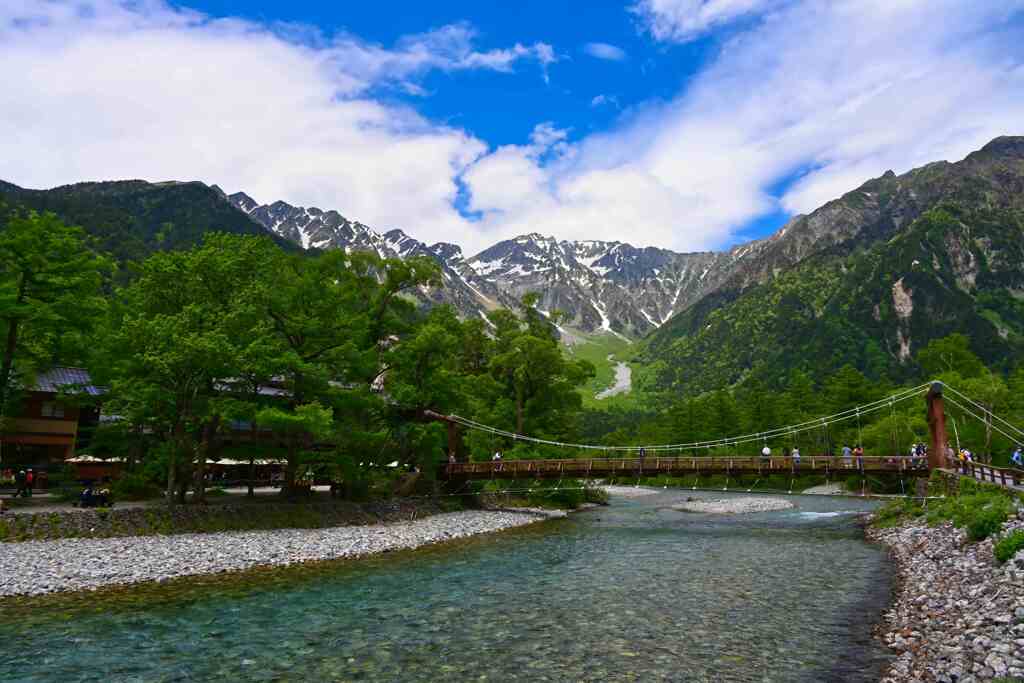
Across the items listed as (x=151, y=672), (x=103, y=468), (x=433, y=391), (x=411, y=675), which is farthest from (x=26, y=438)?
(x=411, y=675)

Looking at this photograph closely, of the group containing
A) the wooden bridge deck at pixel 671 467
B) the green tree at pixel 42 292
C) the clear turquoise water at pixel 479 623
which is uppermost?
the green tree at pixel 42 292

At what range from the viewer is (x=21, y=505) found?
2697cm

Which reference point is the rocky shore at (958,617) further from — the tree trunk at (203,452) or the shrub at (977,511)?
the tree trunk at (203,452)

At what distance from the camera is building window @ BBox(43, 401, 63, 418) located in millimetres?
40250

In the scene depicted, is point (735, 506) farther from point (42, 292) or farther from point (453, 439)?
point (42, 292)

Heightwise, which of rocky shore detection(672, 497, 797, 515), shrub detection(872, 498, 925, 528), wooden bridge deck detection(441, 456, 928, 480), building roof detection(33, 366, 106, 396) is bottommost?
rocky shore detection(672, 497, 797, 515)

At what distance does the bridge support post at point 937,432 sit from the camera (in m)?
35.0

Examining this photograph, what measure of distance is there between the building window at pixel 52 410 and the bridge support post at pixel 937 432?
173 ft

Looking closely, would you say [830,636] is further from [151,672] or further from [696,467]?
[696,467]

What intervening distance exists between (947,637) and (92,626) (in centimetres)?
1876

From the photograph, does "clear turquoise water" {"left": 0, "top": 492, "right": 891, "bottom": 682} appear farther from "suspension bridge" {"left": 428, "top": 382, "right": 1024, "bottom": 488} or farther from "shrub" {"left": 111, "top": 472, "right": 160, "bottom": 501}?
"shrub" {"left": 111, "top": 472, "right": 160, "bottom": 501}

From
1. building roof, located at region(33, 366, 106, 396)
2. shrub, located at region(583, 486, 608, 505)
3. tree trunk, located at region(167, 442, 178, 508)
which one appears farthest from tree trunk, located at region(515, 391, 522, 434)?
building roof, located at region(33, 366, 106, 396)

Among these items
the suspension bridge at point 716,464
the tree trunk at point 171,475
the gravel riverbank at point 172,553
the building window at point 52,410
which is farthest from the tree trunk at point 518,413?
the building window at point 52,410

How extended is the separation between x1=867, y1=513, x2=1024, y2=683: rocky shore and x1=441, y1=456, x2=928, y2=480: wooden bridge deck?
16.5 m
